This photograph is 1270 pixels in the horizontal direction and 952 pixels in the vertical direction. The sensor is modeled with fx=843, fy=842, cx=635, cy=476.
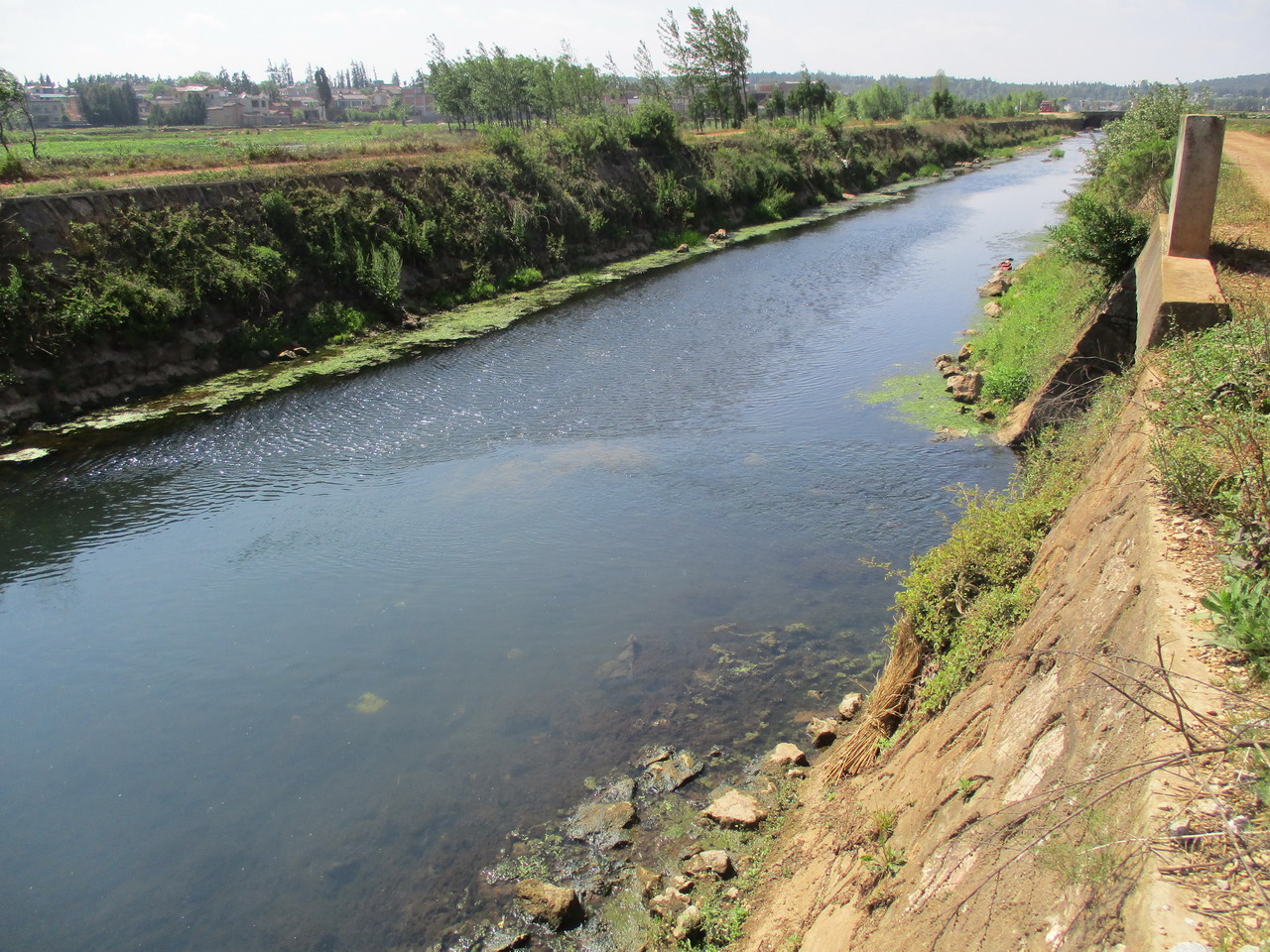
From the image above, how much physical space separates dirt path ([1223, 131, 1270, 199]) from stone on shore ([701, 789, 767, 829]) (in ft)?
51.5

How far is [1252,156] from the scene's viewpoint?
2273cm

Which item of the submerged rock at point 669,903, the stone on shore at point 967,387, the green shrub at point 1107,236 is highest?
the green shrub at point 1107,236

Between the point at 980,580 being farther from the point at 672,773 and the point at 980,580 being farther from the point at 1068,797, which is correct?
the point at 1068,797

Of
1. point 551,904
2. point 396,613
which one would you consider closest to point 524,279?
point 396,613

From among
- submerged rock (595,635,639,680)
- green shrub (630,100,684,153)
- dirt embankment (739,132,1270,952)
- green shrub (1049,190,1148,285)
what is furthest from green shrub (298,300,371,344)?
green shrub (630,100,684,153)

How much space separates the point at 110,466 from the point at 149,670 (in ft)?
24.7

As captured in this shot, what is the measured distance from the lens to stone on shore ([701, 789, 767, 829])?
729cm

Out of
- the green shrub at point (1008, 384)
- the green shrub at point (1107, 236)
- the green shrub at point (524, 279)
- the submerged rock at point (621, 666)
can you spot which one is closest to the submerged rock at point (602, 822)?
the submerged rock at point (621, 666)

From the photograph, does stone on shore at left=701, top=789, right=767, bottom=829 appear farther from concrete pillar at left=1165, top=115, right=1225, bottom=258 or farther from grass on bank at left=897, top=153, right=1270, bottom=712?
concrete pillar at left=1165, top=115, right=1225, bottom=258

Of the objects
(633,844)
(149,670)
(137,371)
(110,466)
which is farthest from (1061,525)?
(137,371)

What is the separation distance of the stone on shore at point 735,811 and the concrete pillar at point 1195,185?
917 cm

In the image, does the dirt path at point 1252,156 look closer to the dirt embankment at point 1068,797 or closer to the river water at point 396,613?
the river water at point 396,613

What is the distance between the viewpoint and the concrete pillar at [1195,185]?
10844 millimetres

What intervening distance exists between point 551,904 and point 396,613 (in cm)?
521
